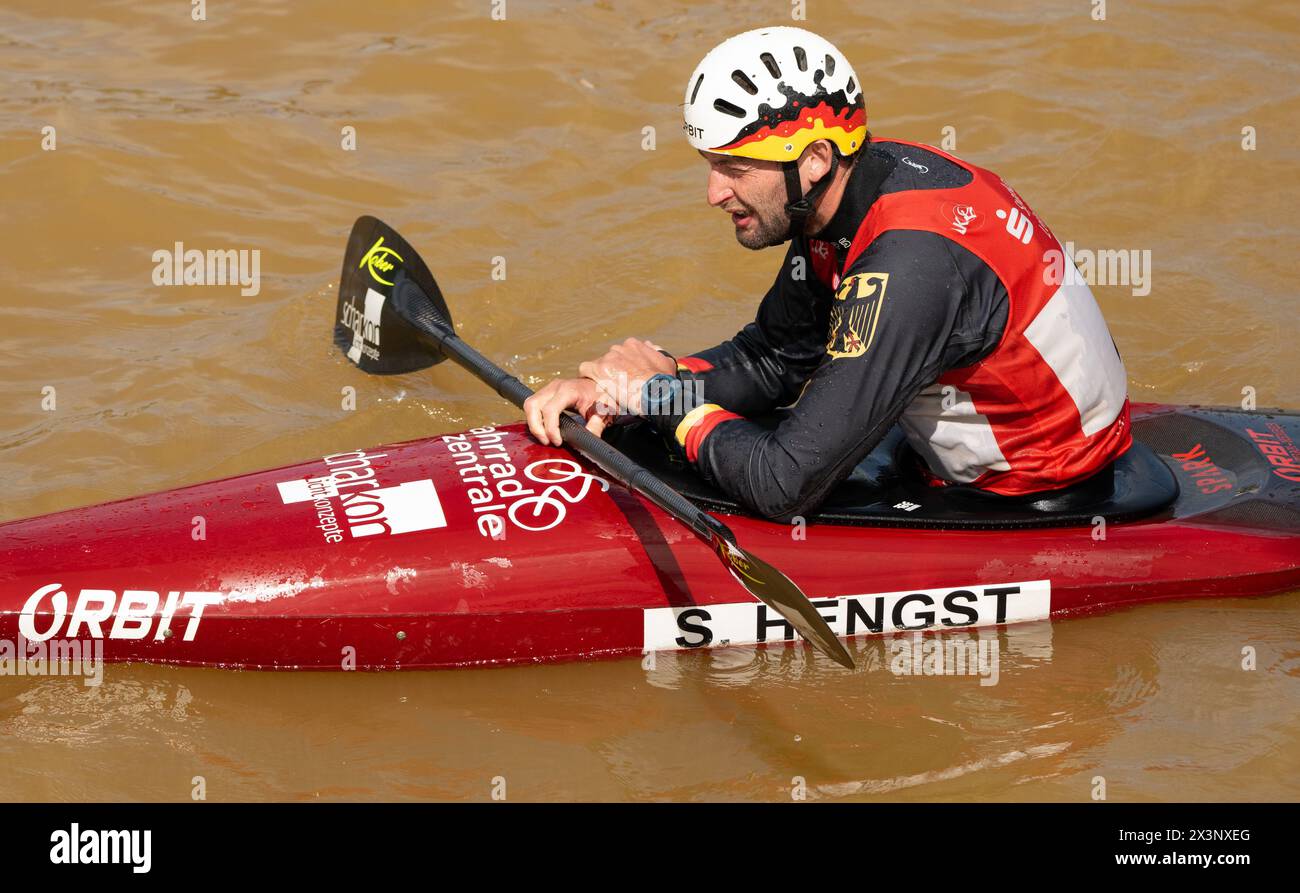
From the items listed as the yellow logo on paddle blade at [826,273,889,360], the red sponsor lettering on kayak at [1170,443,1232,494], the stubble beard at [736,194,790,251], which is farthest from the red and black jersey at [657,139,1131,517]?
the red sponsor lettering on kayak at [1170,443,1232,494]

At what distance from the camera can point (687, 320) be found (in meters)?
5.82

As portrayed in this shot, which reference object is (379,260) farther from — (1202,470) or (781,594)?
(1202,470)

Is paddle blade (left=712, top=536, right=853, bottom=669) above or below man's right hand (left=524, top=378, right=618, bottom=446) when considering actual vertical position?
below

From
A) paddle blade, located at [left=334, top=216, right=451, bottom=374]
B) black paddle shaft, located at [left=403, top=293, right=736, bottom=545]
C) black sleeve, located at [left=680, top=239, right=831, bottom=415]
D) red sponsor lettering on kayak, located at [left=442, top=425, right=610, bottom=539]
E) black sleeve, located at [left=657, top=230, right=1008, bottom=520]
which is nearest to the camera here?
black sleeve, located at [left=657, top=230, right=1008, bottom=520]

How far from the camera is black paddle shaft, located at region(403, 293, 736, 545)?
135 inches

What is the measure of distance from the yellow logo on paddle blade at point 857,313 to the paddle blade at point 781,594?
0.52 metres

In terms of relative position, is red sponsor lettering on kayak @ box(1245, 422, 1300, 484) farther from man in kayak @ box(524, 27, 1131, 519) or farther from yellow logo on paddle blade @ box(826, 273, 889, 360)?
yellow logo on paddle blade @ box(826, 273, 889, 360)

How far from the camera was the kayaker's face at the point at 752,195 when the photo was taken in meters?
3.41

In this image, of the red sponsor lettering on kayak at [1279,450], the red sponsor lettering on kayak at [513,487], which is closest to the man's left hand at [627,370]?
the red sponsor lettering on kayak at [513,487]

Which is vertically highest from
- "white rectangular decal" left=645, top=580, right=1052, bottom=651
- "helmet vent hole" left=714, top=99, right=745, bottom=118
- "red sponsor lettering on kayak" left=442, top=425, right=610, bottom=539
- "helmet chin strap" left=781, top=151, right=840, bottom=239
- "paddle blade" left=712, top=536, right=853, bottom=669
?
"helmet vent hole" left=714, top=99, right=745, bottom=118

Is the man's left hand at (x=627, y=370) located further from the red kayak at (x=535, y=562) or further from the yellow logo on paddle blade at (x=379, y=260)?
the yellow logo on paddle blade at (x=379, y=260)

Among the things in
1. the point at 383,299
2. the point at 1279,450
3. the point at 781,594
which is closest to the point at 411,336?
the point at 383,299

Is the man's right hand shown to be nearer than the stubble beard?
No

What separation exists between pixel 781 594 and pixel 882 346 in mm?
625
